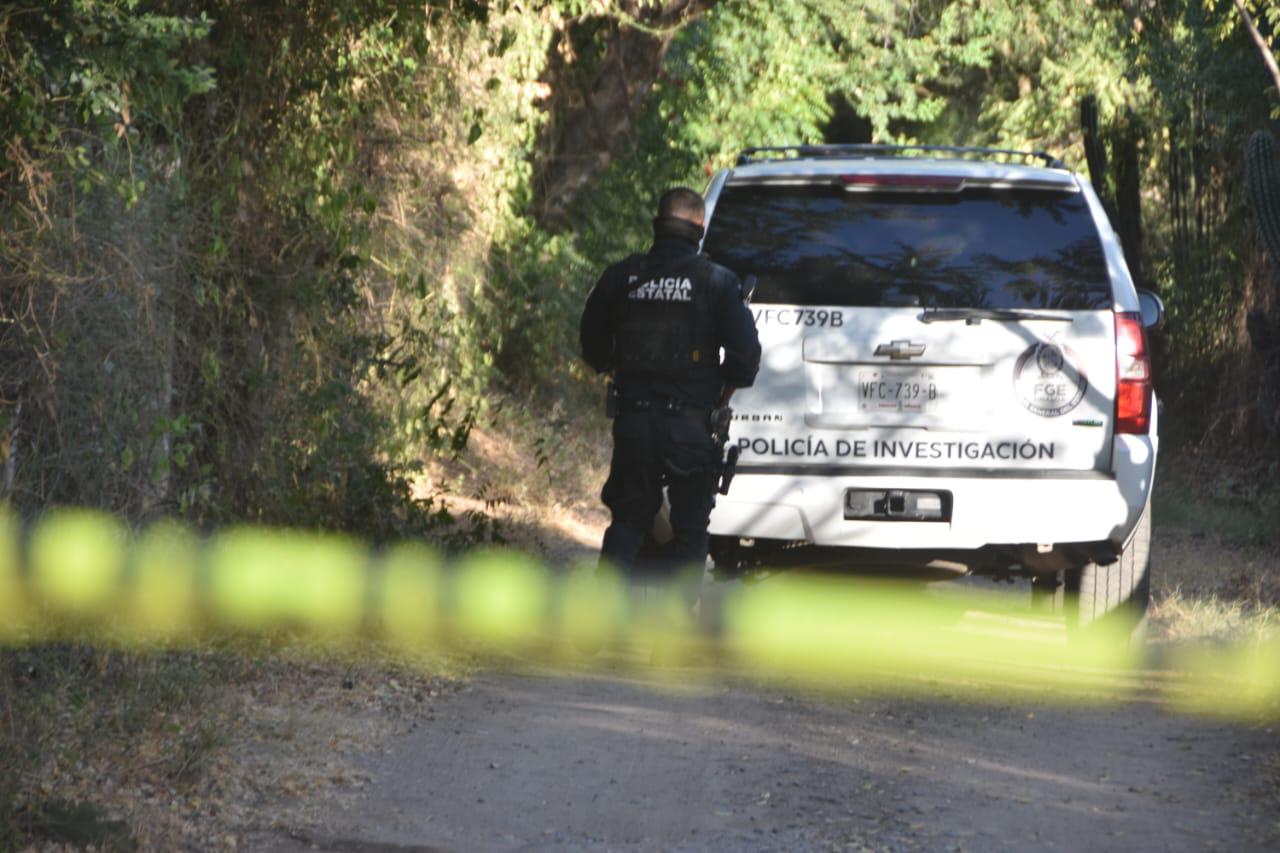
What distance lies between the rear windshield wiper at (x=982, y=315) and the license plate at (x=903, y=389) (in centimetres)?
23

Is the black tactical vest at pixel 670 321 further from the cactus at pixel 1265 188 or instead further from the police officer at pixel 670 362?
the cactus at pixel 1265 188

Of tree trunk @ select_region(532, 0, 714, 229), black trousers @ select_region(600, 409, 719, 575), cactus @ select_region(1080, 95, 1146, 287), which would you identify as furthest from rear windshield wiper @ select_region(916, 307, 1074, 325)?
cactus @ select_region(1080, 95, 1146, 287)

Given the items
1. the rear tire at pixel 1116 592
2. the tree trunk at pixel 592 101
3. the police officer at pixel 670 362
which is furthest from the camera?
the tree trunk at pixel 592 101

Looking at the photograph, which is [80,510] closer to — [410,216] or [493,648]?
[493,648]

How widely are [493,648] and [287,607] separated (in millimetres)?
934

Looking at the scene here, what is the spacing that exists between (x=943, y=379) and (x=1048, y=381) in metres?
→ 0.42

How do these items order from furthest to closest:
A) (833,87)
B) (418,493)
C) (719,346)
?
1. (833,87)
2. (418,493)
3. (719,346)

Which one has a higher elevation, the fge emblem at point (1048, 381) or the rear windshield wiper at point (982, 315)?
the rear windshield wiper at point (982, 315)

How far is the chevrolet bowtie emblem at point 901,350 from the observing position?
26.4ft

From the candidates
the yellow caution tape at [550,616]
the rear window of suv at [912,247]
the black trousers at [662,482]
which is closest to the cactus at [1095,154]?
the yellow caution tape at [550,616]

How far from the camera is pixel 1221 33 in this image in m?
15.7

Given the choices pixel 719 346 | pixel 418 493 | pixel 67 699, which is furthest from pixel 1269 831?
pixel 418 493

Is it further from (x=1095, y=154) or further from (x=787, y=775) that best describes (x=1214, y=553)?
(x=787, y=775)

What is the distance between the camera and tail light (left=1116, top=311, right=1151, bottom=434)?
8.02 metres
